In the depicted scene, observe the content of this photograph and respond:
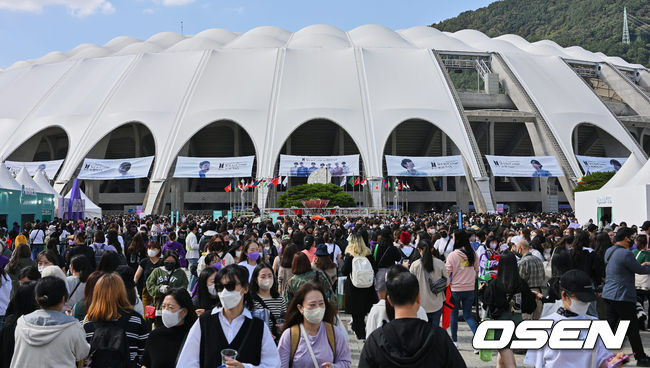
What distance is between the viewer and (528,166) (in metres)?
39.9

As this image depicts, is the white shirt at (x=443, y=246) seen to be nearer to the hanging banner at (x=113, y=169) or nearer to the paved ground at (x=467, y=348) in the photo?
the paved ground at (x=467, y=348)

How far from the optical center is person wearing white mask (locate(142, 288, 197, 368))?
381 centimetres

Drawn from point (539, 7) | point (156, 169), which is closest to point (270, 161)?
point (156, 169)

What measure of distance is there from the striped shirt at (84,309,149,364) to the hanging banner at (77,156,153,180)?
3715 centimetres

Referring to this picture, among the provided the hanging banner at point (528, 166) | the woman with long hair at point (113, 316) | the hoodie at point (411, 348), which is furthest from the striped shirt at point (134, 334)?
the hanging banner at point (528, 166)

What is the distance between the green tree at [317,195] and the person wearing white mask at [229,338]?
31.6 metres

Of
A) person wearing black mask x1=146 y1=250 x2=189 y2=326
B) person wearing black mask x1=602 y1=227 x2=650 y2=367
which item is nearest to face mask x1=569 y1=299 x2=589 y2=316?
person wearing black mask x1=602 y1=227 x2=650 y2=367

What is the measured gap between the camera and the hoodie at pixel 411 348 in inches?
109

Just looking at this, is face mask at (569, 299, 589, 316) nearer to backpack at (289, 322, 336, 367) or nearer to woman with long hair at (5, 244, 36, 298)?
backpack at (289, 322, 336, 367)

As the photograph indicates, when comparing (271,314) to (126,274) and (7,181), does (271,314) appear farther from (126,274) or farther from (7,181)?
(7,181)

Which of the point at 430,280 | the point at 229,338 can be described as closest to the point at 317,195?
the point at 430,280

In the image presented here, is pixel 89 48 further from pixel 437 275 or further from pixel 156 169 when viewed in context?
pixel 437 275

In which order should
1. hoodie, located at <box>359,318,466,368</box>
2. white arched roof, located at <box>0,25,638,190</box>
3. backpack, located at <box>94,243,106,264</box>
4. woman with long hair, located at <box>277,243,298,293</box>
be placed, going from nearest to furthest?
hoodie, located at <box>359,318,466,368</box> < woman with long hair, located at <box>277,243,298,293</box> < backpack, located at <box>94,243,106,264</box> < white arched roof, located at <box>0,25,638,190</box>

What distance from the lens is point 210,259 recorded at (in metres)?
7.05
